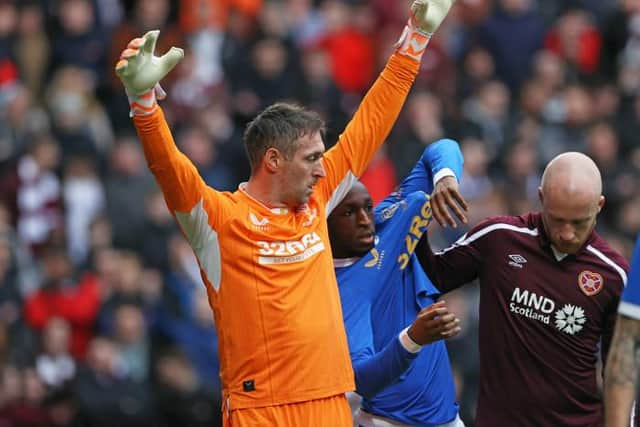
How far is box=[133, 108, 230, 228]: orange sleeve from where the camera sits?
603 centimetres

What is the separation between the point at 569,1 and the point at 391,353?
35.4ft

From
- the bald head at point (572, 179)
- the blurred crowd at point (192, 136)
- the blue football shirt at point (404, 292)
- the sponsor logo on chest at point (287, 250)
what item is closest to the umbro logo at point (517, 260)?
the bald head at point (572, 179)

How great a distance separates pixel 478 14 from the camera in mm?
16125

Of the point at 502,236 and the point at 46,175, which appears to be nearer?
the point at 502,236

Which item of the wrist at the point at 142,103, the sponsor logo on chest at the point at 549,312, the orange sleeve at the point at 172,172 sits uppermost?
the wrist at the point at 142,103

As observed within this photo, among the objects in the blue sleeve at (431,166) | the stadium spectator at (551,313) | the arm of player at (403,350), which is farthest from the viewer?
the blue sleeve at (431,166)

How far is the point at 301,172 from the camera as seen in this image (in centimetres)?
650

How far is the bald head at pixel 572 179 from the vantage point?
6.47 meters

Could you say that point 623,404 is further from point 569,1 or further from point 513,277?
point 569,1

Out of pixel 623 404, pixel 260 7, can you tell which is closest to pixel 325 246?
pixel 623 404

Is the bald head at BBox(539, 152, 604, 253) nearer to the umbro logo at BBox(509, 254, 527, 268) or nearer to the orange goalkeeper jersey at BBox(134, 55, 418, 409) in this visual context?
the umbro logo at BBox(509, 254, 527, 268)

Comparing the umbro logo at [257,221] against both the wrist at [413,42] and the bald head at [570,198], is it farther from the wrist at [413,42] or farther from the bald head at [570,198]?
the bald head at [570,198]

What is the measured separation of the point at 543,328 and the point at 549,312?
8cm

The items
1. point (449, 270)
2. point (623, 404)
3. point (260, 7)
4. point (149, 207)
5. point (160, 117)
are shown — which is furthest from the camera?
point (260, 7)
